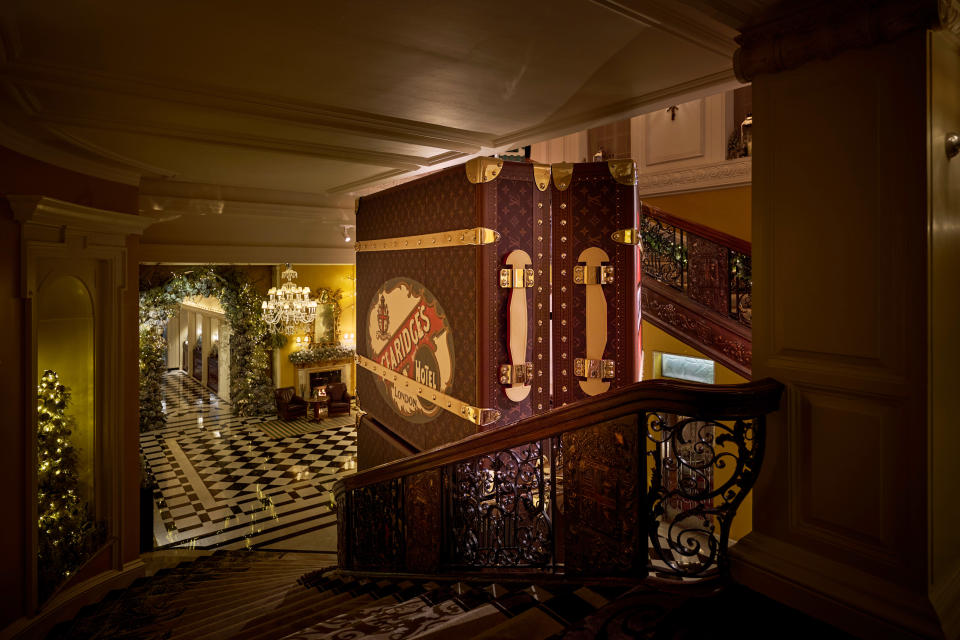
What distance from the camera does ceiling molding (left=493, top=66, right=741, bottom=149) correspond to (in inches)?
108

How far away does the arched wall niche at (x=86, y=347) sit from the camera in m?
3.49

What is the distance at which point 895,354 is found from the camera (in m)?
1.45

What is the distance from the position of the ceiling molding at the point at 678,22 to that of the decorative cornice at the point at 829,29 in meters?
0.27

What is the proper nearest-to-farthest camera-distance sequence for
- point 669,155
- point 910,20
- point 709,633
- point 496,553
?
point 910,20, point 709,633, point 496,553, point 669,155

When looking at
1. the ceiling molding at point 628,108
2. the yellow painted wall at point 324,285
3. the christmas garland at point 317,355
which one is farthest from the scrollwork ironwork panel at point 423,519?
the christmas garland at point 317,355

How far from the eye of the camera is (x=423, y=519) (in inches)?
112

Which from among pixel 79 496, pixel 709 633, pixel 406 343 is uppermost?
pixel 406 343

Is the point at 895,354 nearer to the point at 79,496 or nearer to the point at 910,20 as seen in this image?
the point at 910,20

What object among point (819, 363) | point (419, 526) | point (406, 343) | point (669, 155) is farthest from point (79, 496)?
point (669, 155)

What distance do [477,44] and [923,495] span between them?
2337mm

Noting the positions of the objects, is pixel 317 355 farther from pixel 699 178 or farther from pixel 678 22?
pixel 678 22

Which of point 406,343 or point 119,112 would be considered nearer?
point 119,112

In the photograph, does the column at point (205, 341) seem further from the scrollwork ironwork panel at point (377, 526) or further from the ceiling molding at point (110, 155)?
the scrollwork ironwork panel at point (377, 526)

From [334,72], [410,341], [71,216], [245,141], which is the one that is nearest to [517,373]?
[410,341]
